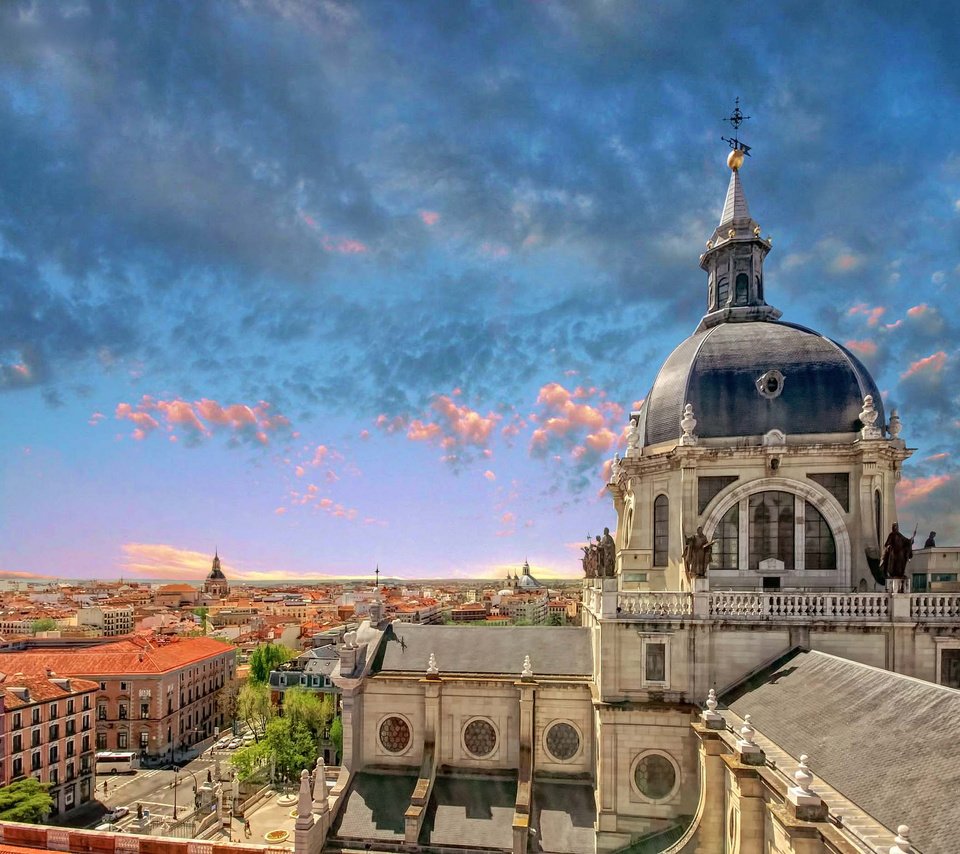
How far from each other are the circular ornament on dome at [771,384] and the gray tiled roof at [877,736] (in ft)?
41.2

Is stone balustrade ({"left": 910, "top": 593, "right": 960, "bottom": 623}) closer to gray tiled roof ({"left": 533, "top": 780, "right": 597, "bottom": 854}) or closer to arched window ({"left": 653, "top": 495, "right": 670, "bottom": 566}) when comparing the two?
arched window ({"left": 653, "top": 495, "right": 670, "bottom": 566})

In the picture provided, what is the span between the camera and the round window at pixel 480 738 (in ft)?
100

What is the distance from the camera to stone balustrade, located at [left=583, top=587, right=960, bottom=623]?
24141mm

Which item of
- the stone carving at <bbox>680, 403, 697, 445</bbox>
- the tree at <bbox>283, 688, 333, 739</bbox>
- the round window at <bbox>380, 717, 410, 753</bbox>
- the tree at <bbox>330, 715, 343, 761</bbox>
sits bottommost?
the tree at <bbox>330, 715, 343, 761</bbox>

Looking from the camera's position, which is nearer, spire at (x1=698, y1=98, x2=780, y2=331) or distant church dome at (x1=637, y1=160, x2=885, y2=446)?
distant church dome at (x1=637, y1=160, x2=885, y2=446)

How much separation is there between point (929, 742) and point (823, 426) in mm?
17443

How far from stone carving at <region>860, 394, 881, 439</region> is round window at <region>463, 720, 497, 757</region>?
22.1m

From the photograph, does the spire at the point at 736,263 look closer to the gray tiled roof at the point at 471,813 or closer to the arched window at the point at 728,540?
the arched window at the point at 728,540

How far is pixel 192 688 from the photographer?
8462cm

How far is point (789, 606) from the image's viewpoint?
Result: 24.9 m

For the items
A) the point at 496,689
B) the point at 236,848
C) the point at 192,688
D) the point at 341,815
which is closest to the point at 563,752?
the point at 496,689

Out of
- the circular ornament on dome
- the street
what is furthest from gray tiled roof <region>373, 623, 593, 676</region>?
the street

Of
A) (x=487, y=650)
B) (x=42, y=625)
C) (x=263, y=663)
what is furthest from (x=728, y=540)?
(x=42, y=625)

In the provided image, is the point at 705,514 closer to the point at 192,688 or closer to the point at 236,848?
the point at 236,848
